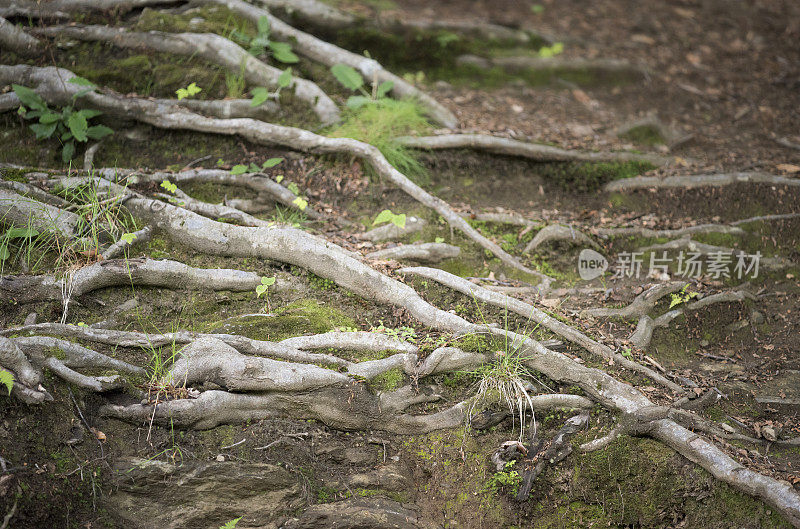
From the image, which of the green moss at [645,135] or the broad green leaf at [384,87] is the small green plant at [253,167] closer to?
the broad green leaf at [384,87]

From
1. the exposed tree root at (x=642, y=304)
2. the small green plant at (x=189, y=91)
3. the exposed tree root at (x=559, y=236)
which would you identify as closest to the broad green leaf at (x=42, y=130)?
the small green plant at (x=189, y=91)

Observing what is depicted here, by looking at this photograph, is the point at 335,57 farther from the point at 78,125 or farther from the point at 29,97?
the point at 29,97

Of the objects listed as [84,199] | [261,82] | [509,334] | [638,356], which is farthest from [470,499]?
[261,82]

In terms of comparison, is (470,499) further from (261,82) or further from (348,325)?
(261,82)

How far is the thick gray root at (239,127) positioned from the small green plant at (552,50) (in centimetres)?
387

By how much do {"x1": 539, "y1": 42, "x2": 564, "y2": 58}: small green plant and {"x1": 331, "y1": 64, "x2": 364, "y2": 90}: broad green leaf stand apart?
3.20 meters

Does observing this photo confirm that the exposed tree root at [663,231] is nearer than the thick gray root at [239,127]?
No

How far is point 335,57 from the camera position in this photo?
691 cm

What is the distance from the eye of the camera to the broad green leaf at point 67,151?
5.41m

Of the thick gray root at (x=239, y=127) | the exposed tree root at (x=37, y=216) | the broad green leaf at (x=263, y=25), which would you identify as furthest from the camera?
the broad green leaf at (x=263, y=25)

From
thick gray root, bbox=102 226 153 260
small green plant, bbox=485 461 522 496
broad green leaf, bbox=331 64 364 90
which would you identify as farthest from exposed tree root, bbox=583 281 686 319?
thick gray root, bbox=102 226 153 260

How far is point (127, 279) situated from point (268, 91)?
285cm

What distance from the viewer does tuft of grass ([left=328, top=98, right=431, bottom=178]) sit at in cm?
598

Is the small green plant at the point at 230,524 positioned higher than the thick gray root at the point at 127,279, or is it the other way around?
the thick gray root at the point at 127,279
